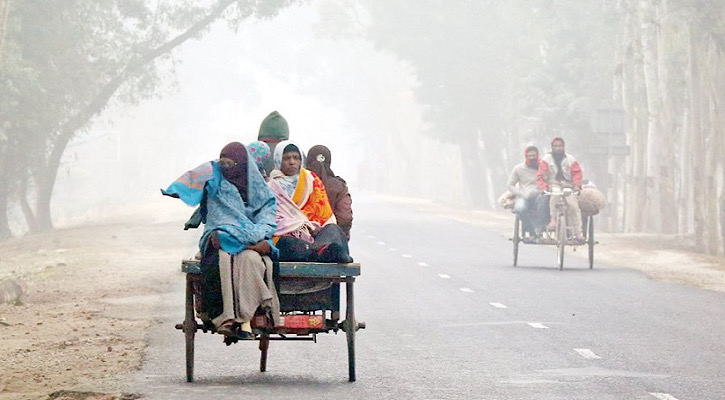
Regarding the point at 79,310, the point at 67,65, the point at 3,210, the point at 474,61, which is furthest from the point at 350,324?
the point at 474,61

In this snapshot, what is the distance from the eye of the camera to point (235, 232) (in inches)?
419

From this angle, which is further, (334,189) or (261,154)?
(334,189)

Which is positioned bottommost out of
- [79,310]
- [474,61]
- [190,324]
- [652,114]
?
[79,310]

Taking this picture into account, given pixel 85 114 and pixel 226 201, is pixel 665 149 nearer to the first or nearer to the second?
pixel 85 114

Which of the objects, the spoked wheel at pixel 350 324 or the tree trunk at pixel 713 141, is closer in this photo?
the spoked wheel at pixel 350 324

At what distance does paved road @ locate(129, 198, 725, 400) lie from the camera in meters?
10.8

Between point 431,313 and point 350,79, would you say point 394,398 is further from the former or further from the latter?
point 350,79

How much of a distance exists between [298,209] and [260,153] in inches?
19.1

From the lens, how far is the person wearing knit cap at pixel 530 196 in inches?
Result: 969

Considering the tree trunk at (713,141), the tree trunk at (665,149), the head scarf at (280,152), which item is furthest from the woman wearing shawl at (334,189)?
the tree trunk at (665,149)

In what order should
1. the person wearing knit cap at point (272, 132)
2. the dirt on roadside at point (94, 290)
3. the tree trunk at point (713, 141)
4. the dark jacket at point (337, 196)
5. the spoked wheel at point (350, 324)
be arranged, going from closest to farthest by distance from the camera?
1. the spoked wheel at point (350, 324)
2. the dirt on roadside at point (94, 290)
3. the person wearing knit cap at point (272, 132)
4. the dark jacket at point (337, 196)
5. the tree trunk at point (713, 141)

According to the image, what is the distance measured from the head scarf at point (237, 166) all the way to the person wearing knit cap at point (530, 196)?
13992 mm

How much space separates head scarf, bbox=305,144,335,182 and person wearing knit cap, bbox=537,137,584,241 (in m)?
12.2

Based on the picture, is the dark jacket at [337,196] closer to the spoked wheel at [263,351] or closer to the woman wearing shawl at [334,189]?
the woman wearing shawl at [334,189]
